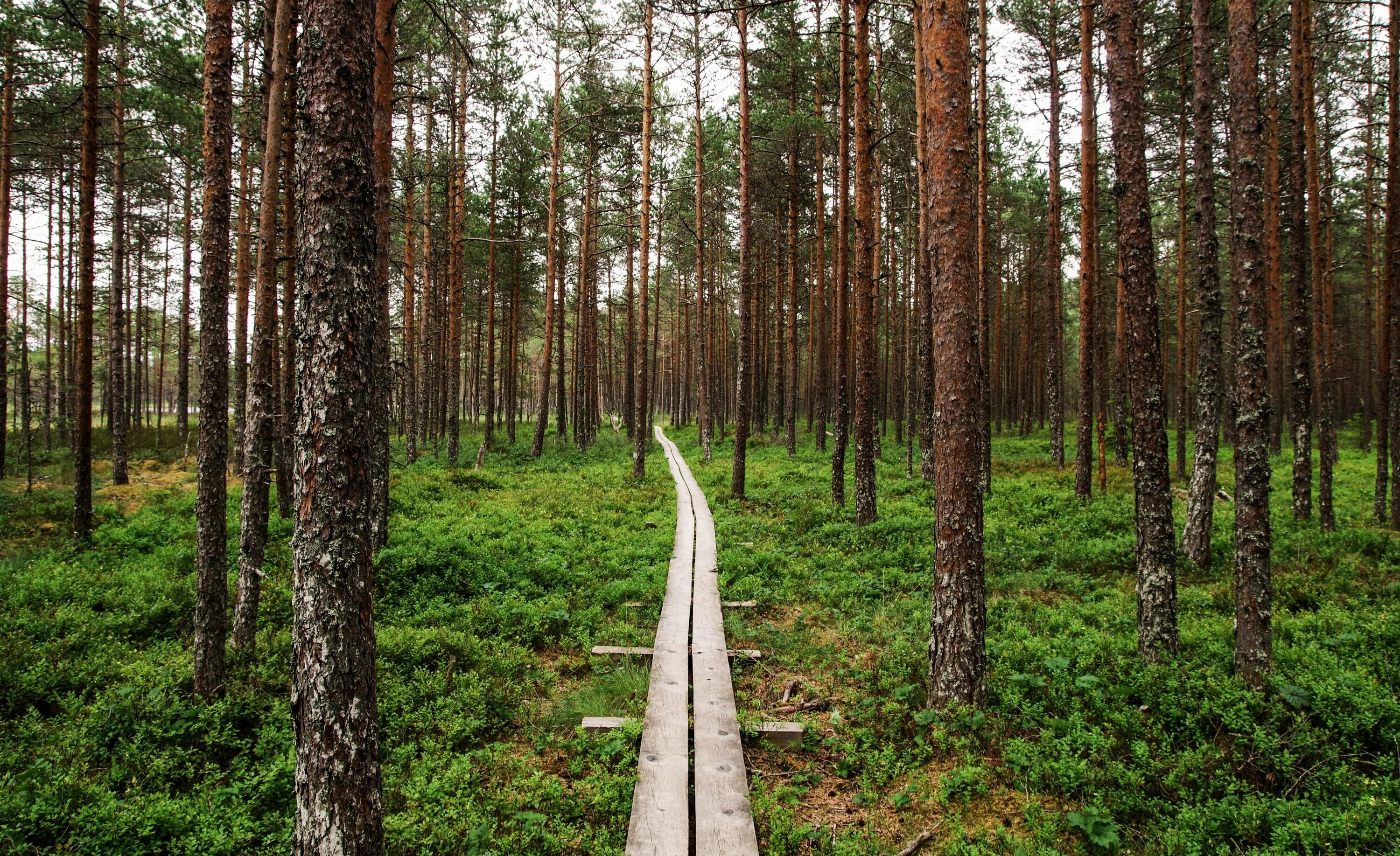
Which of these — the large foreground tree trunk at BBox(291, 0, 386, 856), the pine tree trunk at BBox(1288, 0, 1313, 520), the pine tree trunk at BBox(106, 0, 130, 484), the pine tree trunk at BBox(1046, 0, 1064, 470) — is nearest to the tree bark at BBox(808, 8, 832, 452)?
the pine tree trunk at BBox(1046, 0, 1064, 470)

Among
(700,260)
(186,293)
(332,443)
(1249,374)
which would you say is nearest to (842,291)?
(700,260)

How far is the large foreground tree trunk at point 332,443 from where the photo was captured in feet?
9.92

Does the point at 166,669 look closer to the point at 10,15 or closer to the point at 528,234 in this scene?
the point at 10,15

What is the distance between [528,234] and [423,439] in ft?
37.9

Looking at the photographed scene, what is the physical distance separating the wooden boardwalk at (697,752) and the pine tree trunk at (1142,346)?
13.8ft

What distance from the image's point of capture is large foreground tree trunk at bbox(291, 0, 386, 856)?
302cm

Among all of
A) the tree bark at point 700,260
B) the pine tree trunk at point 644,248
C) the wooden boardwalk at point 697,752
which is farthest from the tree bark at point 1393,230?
the pine tree trunk at point 644,248

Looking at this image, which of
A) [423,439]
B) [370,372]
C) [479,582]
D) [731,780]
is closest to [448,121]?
[423,439]

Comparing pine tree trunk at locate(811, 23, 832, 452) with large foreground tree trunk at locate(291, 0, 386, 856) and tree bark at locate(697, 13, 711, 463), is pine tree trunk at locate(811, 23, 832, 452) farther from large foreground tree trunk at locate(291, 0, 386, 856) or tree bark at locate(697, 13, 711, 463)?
large foreground tree trunk at locate(291, 0, 386, 856)

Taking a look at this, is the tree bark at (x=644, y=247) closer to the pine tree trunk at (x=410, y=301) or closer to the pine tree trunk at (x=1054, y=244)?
the pine tree trunk at (x=410, y=301)

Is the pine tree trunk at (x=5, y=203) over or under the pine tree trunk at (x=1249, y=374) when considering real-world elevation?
over

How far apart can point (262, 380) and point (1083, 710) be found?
903cm

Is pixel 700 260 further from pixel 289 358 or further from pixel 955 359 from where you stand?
pixel 955 359

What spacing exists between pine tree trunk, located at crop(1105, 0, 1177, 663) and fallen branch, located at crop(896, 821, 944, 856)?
11.5ft
